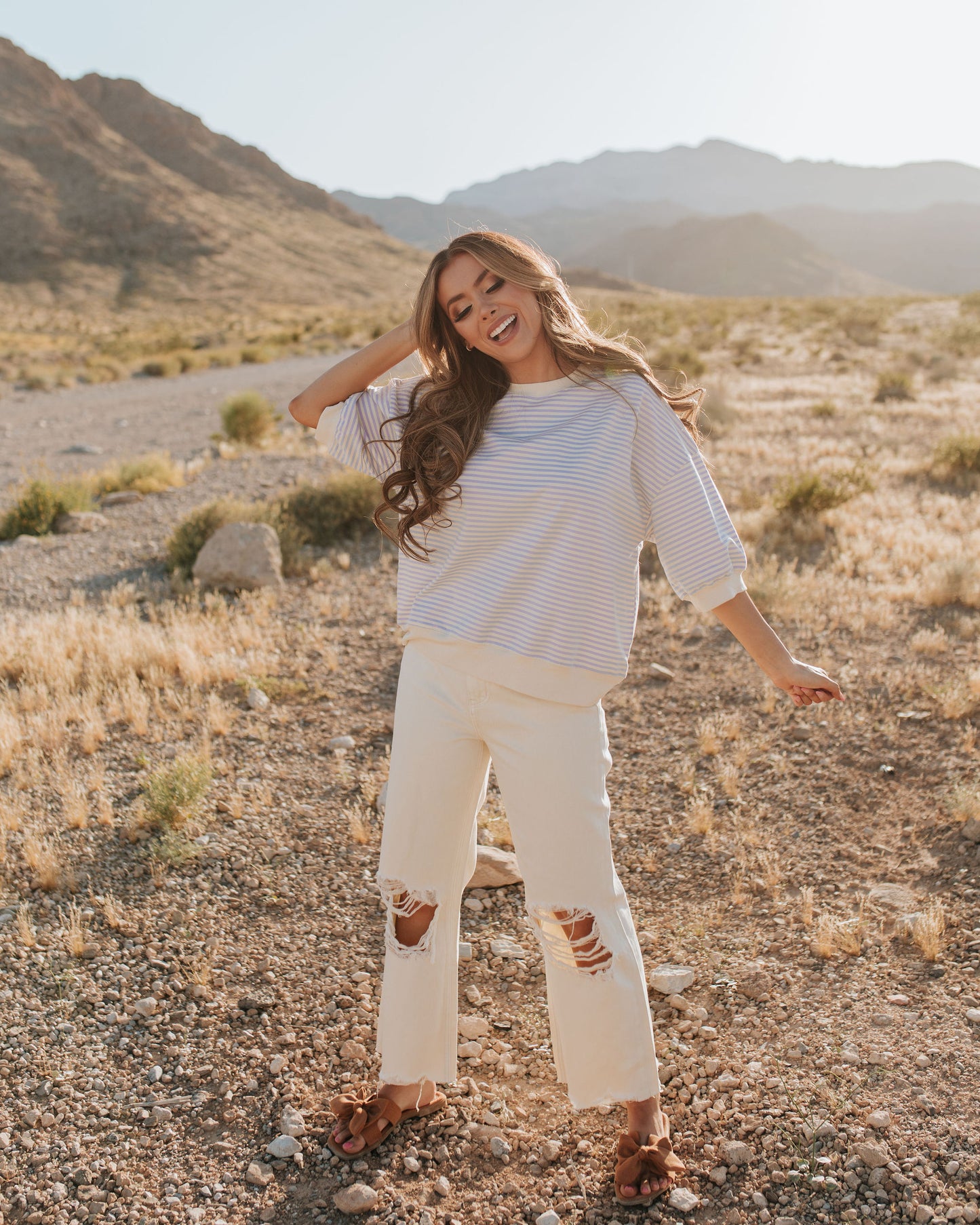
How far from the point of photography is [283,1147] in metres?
2.39

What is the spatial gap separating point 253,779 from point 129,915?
104cm

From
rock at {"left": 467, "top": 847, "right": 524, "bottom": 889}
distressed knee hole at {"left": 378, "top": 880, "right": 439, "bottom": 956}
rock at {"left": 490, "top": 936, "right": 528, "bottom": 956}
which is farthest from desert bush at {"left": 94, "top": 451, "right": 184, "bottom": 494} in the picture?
distressed knee hole at {"left": 378, "top": 880, "right": 439, "bottom": 956}

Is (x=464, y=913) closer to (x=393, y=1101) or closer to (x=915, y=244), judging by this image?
(x=393, y=1101)

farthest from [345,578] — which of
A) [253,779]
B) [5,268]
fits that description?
[5,268]

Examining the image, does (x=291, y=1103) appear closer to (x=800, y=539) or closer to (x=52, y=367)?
(x=800, y=539)

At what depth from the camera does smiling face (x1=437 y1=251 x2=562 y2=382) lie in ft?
6.62

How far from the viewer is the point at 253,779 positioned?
4.27 metres

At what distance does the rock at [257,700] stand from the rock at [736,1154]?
11.0 ft

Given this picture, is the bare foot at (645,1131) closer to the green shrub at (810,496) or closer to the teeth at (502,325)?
the teeth at (502,325)

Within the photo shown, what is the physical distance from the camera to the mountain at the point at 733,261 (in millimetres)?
108188

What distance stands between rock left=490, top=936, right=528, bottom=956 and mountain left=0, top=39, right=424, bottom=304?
173 ft

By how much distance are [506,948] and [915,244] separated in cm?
15917

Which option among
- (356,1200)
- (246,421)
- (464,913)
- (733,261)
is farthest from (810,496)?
(733,261)

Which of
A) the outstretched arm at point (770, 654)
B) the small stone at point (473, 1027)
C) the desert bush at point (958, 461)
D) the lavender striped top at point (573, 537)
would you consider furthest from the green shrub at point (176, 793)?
the desert bush at point (958, 461)
